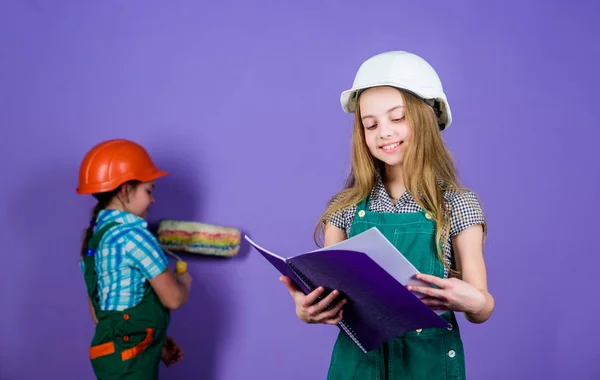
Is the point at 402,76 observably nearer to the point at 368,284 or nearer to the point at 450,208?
the point at 450,208

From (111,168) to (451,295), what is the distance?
1368mm

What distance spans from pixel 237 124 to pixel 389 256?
1.47 m

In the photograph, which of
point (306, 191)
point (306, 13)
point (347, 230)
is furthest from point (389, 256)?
point (306, 13)

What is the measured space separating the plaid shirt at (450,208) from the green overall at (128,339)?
2.83ft

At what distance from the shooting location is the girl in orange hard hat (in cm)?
200

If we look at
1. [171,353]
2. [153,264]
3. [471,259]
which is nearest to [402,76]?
[471,259]

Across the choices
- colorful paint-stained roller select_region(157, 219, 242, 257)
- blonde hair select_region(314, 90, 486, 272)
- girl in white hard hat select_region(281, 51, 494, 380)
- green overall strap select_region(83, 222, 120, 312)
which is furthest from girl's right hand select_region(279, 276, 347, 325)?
colorful paint-stained roller select_region(157, 219, 242, 257)

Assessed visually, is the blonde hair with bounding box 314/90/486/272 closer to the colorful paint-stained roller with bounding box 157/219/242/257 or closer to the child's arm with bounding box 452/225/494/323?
the child's arm with bounding box 452/225/494/323

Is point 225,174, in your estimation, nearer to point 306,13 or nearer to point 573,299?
point 306,13

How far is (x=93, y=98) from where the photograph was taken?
247cm

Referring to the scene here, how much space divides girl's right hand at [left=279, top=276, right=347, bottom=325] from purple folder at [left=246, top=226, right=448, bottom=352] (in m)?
0.01

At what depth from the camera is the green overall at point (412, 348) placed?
1.28 meters

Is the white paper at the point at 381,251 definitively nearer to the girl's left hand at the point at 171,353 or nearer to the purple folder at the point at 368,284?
the purple folder at the point at 368,284

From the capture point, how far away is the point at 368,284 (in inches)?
41.1
